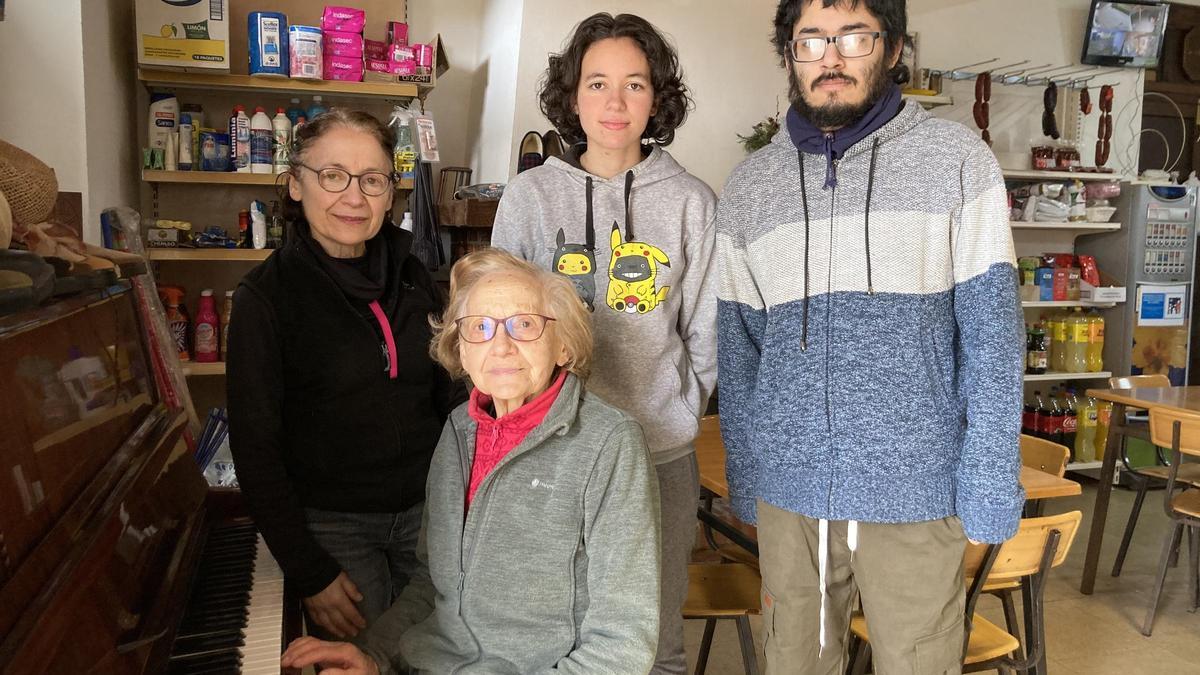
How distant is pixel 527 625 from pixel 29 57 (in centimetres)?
216

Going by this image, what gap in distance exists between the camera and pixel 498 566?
128cm

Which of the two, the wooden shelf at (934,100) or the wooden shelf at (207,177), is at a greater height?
the wooden shelf at (934,100)

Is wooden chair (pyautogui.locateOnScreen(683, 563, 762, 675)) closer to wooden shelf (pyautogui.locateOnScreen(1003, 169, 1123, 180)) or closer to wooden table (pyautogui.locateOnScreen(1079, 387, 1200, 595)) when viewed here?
wooden table (pyautogui.locateOnScreen(1079, 387, 1200, 595))

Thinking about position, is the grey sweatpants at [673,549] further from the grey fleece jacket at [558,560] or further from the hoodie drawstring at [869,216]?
the hoodie drawstring at [869,216]

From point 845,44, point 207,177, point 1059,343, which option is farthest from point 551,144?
point 1059,343

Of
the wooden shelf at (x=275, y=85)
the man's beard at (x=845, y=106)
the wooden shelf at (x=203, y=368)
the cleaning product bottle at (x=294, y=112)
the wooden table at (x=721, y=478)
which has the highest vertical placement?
the wooden shelf at (x=275, y=85)

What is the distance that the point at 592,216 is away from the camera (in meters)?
1.65

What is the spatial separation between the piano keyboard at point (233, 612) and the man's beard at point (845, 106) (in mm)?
1211

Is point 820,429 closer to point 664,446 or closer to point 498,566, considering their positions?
point 664,446

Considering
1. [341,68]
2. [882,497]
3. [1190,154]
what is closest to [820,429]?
[882,497]

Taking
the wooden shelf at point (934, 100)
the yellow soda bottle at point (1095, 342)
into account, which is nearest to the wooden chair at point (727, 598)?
the wooden shelf at point (934, 100)

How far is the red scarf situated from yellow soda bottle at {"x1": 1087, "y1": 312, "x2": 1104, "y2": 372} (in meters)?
4.79

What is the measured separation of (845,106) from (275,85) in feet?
8.32

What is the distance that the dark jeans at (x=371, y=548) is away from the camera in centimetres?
149
